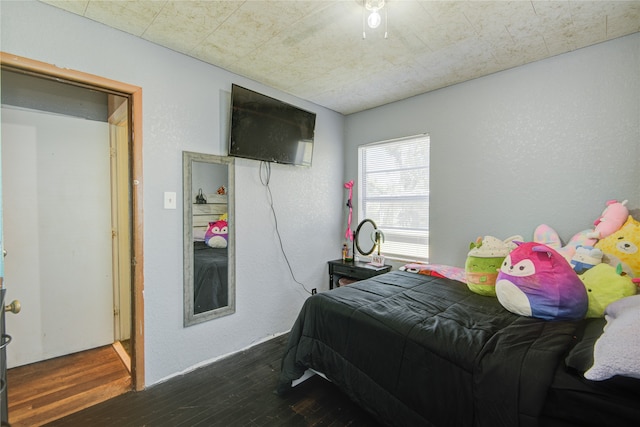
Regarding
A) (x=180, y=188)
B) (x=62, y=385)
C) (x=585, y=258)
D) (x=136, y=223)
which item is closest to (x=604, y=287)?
(x=585, y=258)

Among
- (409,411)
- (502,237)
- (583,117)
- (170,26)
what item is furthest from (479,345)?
(170,26)

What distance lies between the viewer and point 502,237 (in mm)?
2420

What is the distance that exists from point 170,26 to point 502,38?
7.24ft

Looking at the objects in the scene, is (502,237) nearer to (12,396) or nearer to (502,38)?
(502,38)

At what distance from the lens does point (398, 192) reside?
3.17 meters

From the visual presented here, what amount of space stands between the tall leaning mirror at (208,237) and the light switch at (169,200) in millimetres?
77

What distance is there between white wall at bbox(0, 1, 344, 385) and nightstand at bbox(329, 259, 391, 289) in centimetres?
19

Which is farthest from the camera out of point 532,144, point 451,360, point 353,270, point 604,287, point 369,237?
point 369,237

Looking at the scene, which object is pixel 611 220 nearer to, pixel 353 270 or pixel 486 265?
pixel 486 265

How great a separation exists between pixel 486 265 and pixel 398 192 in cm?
134

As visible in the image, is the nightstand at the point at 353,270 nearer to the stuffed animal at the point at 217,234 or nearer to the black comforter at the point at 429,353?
the black comforter at the point at 429,353

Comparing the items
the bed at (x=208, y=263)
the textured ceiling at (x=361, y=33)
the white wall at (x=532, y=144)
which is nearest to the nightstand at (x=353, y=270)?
the white wall at (x=532, y=144)

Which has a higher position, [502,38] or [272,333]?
[502,38]

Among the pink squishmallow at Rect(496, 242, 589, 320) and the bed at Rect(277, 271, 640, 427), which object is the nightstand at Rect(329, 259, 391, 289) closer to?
the bed at Rect(277, 271, 640, 427)
